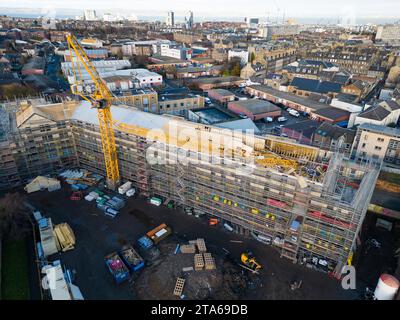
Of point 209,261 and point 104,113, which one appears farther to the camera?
point 104,113

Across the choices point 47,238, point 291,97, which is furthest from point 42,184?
point 291,97

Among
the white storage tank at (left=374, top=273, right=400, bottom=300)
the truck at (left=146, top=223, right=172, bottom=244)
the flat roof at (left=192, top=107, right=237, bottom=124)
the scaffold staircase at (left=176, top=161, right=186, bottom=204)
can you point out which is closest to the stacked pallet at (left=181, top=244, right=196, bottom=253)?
the truck at (left=146, top=223, right=172, bottom=244)

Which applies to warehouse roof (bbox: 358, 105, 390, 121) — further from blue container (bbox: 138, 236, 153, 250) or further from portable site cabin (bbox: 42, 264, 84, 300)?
portable site cabin (bbox: 42, 264, 84, 300)

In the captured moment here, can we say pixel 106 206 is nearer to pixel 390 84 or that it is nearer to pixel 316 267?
pixel 316 267

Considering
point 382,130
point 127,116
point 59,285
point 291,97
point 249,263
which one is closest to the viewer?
point 59,285

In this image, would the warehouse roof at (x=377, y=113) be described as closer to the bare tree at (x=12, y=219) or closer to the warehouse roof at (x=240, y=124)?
the warehouse roof at (x=240, y=124)

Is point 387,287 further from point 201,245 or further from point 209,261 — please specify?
point 201,245
